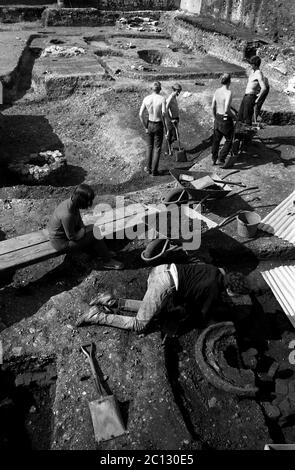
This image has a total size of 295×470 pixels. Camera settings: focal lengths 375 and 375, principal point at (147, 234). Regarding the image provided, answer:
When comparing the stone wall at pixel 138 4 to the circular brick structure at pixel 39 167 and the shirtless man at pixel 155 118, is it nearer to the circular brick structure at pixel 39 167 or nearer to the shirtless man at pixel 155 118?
the circular brick structure at pixel 39 167

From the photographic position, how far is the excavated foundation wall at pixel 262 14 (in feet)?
47.0

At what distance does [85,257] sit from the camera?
6117 mm

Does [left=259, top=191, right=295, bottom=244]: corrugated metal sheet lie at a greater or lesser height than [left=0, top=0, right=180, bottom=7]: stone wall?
lesser

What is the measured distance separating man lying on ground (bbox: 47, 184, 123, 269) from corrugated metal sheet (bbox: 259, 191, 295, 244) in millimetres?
2864

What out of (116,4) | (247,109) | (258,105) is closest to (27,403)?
(247,109)

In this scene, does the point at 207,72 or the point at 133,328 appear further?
the point at 207,72

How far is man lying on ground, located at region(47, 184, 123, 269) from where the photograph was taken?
17.6ft

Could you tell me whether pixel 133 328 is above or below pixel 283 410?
above

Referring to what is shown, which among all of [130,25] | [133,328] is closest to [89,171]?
[133,328]

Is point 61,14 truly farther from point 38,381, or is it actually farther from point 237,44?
point 38,381

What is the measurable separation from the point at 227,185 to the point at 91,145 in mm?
4788

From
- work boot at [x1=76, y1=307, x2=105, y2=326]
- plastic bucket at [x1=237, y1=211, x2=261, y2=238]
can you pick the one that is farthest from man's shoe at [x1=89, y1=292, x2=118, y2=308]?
plastic bucket at [x1=237, y1=211, x2=261, y2=238]

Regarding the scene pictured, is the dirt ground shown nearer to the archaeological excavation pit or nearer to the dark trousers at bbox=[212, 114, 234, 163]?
the archaeological excavation pit

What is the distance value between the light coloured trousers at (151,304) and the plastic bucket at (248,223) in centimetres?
234
